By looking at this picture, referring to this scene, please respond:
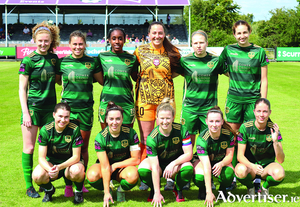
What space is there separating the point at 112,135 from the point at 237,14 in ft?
173

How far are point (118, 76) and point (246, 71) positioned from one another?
1.72 m

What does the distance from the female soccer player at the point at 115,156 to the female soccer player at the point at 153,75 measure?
1.53 ft

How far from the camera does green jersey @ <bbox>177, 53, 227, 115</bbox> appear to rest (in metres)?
4.09

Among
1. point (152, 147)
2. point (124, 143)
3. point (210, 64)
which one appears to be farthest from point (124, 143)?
point (210, 64)

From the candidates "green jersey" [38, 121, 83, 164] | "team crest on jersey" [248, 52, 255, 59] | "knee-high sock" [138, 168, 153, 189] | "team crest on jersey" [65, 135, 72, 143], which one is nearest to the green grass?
"knee-high sock" [138, 168, 153, 189]

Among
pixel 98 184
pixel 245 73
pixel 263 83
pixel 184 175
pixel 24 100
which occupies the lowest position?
pixel 98 184

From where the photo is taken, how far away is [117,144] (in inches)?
147

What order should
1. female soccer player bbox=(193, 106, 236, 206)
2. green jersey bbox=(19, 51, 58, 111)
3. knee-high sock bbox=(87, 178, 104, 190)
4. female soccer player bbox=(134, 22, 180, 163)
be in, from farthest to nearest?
female soccer player bbox=(134, 22, 180, 163)
green jersey bbox=(19, 51, 58, 111)
knee-high sock bbox=(87, 178, 104, 190)
female soccer player bbox=(193, 106, 236, 206)

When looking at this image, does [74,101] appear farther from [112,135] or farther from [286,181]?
[286,181]

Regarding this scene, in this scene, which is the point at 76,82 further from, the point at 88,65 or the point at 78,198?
the point at 78,198

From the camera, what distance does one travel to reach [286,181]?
4285mm

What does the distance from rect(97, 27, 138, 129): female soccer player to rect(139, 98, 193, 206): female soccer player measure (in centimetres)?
58

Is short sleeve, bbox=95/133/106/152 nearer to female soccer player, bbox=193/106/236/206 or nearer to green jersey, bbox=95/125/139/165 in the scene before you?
green jersey, bbox=95/125/139/165

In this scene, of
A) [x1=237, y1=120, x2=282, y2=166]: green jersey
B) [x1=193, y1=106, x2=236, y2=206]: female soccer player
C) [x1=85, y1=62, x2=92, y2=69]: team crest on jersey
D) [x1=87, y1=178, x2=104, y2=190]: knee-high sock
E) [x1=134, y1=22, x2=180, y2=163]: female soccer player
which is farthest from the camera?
[x1=134, y1=22, x2=180, y2=163]: female soccer player
